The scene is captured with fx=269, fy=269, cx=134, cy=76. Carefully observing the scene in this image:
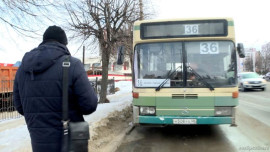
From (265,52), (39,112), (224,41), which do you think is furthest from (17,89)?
(265,52)

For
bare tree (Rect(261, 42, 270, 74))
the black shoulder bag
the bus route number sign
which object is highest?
bare tree (Rect(261, 42, 270, 74))

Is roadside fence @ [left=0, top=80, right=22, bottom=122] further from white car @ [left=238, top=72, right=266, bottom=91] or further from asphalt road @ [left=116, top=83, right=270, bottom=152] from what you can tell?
white car @ [left=238, top=72, right=266, bottom=91]

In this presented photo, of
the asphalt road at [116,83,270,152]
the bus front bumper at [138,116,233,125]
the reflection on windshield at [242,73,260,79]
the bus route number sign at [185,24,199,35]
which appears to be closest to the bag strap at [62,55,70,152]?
the asphalt road at [116,83,270,152]

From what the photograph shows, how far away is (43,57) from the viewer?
233cm

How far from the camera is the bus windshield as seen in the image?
623 centimetres

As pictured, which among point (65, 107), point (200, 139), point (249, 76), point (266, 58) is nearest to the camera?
point (65, 107)

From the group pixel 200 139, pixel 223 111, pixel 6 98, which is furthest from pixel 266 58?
pixel 223 111

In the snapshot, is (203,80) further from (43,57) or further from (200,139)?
(43,57)

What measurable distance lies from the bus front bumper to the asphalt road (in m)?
0.53

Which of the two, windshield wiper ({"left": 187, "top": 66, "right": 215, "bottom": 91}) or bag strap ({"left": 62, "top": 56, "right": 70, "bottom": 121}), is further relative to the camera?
windshield wiper ({"left": 187, "top": 66, "right": 215, "bottom": 91})

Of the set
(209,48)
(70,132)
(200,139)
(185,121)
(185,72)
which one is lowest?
(200,139)

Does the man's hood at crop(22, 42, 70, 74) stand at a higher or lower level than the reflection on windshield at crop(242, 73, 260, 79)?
higher

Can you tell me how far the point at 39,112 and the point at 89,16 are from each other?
430 inches

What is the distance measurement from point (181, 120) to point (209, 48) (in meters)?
1.83
